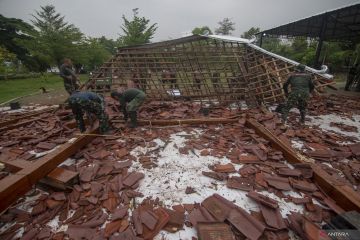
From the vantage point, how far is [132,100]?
525cm

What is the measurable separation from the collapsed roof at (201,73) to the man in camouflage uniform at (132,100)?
6.72ft

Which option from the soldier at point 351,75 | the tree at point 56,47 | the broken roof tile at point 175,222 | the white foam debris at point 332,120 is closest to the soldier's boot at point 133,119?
the broken roof tile at point 175,222

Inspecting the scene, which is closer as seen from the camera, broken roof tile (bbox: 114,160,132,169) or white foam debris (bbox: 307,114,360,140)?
broken roof tile (bbox: 114,160,132,169)

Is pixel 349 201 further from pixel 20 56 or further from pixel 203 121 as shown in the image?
pixel 20 56

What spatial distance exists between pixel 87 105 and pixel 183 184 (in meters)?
3.16

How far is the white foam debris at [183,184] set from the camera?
2670 mm

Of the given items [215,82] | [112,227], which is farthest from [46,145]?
[215,82]

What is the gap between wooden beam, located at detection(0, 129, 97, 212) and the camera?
7.18 ft

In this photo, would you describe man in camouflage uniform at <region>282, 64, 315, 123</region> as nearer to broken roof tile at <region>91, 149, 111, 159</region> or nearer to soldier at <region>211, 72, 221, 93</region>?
soldier at <region>211, 72, 221, 93</region>

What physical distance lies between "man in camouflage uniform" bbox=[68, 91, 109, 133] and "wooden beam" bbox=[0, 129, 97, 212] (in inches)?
52.1

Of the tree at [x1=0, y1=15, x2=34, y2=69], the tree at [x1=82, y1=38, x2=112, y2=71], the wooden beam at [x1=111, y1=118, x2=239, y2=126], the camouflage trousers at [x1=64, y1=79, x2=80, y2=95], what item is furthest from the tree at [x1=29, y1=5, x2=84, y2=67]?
the wooden beam at [x1=111, y1=118, x2=239, y2=126]

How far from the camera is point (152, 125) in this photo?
5543mm

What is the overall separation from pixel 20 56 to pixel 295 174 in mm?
33732

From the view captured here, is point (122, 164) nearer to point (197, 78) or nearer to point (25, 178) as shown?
point (25, 178)
